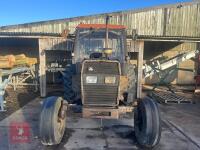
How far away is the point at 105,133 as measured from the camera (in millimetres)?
7543

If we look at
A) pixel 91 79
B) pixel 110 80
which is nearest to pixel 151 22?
pixel 110 80

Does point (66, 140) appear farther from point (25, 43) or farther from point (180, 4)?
point (180, 4)

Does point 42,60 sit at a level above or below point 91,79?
above

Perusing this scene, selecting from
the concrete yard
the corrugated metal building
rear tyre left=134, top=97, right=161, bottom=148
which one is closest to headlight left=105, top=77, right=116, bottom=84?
rear tyre left=134, top=97, right=161, bottom=148

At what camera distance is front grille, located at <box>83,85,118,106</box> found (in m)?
6.71

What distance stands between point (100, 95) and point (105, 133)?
1.32 metres

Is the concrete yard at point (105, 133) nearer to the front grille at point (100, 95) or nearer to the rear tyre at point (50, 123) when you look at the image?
the rear tyre at point (50, 123)

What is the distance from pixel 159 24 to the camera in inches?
659

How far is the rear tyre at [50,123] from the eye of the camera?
19.9ft

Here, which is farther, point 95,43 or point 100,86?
point 95,43

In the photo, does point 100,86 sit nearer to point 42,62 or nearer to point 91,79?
point 91,79

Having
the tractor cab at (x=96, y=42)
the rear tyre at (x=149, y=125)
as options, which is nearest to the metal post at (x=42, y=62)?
the tractor cab at (x=96, y=42)

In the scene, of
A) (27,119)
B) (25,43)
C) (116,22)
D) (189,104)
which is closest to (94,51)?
(27,119)

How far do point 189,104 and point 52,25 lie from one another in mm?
8755
